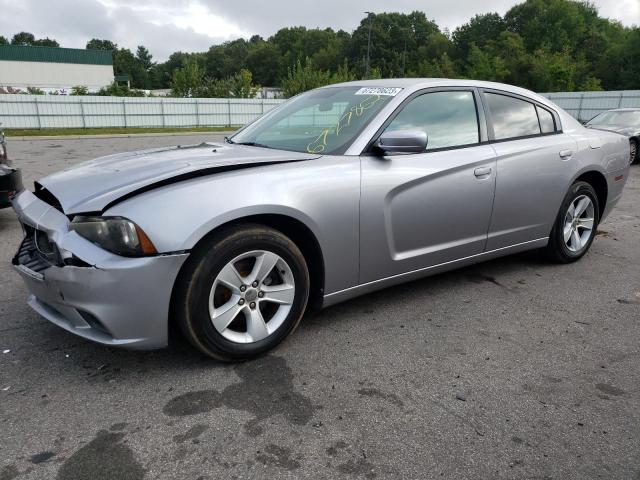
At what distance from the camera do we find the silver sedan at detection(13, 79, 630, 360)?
2426 millimetres

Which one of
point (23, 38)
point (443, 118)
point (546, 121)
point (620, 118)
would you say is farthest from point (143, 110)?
point (23, 38)

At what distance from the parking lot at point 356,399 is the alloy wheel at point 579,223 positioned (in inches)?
37.8

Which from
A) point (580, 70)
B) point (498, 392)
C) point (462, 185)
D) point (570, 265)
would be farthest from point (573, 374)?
point (580, 70)

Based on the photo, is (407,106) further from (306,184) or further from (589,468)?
(589,468)

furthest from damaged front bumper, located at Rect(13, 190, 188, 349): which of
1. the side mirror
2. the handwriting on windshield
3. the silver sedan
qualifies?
the side mirror

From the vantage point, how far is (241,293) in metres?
2.70

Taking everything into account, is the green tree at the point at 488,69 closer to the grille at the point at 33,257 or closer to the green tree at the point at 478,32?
the green tree at the point at 478,32

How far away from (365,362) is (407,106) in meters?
1.68

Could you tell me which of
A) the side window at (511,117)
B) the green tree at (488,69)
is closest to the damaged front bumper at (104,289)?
the side window at (511,117)

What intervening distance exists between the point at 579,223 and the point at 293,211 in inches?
122

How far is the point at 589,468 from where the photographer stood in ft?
6.64

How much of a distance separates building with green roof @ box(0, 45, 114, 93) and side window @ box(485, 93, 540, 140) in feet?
229

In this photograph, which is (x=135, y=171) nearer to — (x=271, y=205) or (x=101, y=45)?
(x=271, y=205)

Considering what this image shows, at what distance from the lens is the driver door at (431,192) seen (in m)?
3.11
